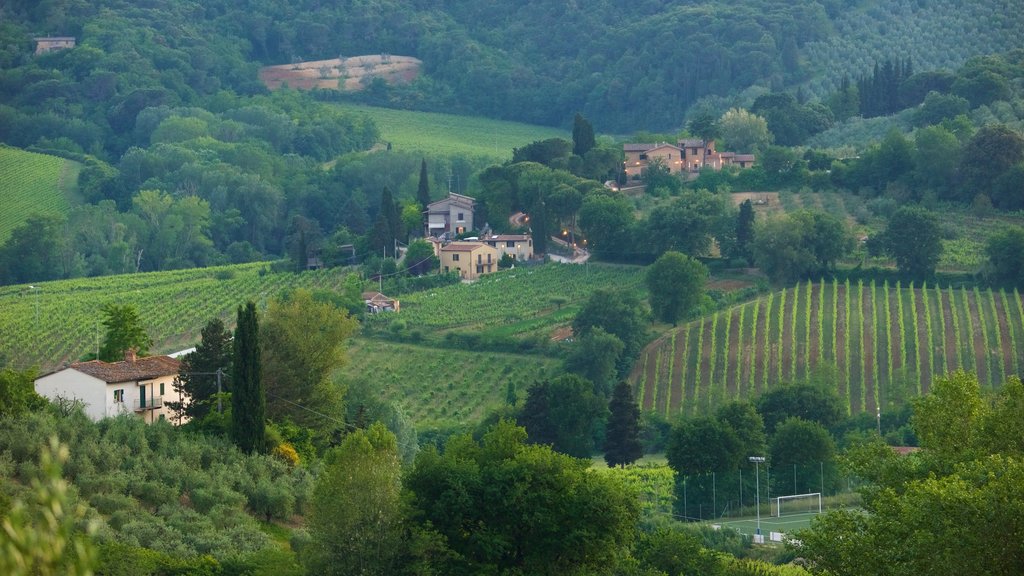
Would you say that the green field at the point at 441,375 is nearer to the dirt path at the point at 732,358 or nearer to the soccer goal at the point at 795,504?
the dirt path at the point at 732,358

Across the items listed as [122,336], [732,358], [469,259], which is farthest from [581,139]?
[122,336]

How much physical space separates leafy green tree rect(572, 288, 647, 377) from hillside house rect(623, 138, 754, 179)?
26.0 metres

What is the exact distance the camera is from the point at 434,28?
17250cm

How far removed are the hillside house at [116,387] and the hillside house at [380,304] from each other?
27.6 m

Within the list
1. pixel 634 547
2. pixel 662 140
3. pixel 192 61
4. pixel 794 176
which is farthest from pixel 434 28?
pixel 634 547

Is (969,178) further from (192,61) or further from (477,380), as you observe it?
(192,61)

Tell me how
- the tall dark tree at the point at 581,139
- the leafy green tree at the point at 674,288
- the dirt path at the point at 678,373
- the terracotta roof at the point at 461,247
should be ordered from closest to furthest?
the dirt path at the point at 678,373
the leafy green tree at the point at 674,288
the terracotta roof at the point at 461,247
the tall dark tree at the point at 581,139

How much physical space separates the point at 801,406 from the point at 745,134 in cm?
4412

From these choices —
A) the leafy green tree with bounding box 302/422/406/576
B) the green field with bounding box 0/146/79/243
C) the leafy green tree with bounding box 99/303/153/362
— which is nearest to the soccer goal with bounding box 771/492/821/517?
the leafy green tree with bounding box 302/422/406/576

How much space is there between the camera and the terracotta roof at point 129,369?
150 feet

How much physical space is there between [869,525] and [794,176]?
63.5 m

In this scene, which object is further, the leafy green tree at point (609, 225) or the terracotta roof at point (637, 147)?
the terracotta roof at point (637, 147)

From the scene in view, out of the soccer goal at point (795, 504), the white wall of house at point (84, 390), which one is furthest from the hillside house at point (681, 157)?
the white wall of house at point (84, 390)

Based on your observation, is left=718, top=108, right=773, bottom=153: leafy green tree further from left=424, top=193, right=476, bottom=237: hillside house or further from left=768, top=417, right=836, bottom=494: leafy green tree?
left=768, top=417, right=836, bottom=494: leafy green tree
